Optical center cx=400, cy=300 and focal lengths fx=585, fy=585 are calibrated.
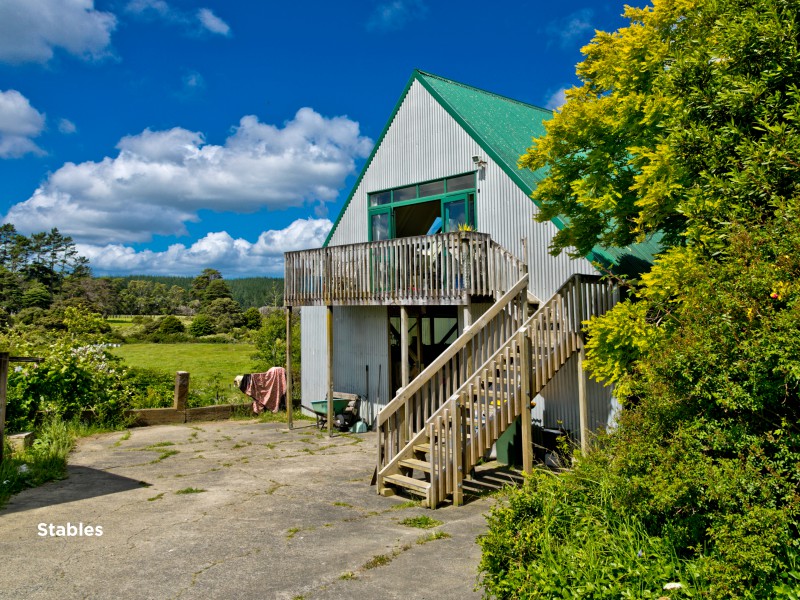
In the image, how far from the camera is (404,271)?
42.3ft

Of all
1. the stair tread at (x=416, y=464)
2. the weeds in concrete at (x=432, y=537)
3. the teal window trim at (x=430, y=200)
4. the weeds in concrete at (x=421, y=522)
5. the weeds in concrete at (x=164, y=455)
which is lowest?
the weeds in concrete at (x=164, y=455)

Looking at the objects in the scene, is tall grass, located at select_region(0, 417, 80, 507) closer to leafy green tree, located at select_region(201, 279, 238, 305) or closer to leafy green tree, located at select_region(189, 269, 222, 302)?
leafy green tree, located at select_region(201, 279, 238, 305)

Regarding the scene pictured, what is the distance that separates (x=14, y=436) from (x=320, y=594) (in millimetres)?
9398

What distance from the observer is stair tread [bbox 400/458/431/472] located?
8.64 m

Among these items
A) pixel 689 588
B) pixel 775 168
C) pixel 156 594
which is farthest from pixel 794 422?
pixel 156 594

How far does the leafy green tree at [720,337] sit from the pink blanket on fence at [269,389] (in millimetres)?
12783

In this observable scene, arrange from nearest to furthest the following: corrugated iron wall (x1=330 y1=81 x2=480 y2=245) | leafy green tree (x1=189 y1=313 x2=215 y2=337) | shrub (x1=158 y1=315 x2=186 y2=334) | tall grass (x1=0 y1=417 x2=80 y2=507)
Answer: tall grass (x1=0 y1=417 x2=80 y2=507), corrugated iron wall (x1=330 y1=81 x2=480 y2=245), shrub (x1=158 y1=315 x2=186 y2=334), leafy green tree (x1=189 y1=313 x2=215 y2=337)

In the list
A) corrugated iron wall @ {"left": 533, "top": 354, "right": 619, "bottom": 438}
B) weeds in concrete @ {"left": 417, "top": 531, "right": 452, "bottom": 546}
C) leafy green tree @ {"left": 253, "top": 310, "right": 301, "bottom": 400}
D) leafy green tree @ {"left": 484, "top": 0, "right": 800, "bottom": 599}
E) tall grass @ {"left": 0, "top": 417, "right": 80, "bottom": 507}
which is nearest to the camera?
leafy green tree @ {"left": 484, "top": 0, "right": 800, "bottom": 599}

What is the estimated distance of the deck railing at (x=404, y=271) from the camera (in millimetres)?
11781

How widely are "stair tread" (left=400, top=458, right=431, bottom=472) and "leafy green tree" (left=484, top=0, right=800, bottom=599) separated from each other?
270cm

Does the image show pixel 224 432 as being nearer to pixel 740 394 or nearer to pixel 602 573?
pixel 602 573

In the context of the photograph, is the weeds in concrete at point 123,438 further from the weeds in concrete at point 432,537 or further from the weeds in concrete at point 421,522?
the weeds in concrete at point 432,537

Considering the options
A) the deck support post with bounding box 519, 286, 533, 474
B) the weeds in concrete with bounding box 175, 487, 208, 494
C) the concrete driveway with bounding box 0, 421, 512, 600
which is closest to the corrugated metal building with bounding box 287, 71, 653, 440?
the deck support post with bounding box 519, 286, 533, 474

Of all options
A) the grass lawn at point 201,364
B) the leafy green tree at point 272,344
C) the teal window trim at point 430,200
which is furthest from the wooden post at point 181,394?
the teal window trim at point 430,200
